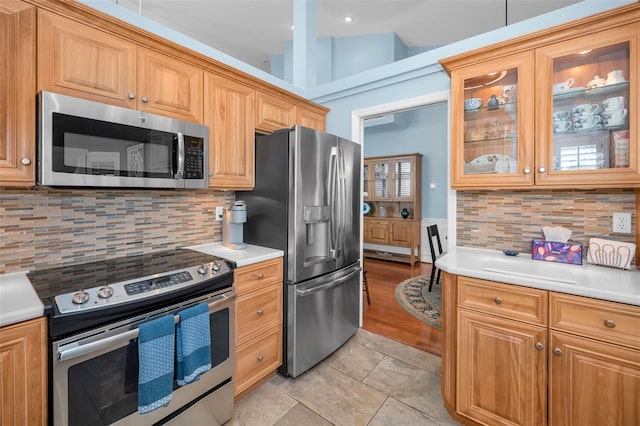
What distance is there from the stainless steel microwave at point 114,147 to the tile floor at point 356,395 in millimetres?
1515

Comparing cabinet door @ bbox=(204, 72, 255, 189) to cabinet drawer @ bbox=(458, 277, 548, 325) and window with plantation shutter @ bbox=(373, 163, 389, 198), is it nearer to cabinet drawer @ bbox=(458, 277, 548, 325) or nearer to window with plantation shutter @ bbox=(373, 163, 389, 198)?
cabinet drawer @ bbox=(458, 277, 548, 325)

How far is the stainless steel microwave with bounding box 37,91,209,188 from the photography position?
1265 mm

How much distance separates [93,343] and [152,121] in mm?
1148

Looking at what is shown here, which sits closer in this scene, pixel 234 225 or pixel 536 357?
pixel 536 357

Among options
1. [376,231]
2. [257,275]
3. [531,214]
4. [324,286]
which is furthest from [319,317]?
[376,231]

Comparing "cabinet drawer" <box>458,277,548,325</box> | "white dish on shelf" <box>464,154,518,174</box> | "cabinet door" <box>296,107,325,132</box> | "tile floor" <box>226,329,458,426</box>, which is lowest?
"tile floor" <box>226,329,458,426</box>

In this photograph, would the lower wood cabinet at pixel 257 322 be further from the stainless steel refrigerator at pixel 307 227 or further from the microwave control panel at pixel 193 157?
the microwave control panel at pixel 193 157

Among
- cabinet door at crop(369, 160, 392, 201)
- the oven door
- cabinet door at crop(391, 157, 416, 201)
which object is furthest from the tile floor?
cabinet door at crop(369, 160, 392, 201)

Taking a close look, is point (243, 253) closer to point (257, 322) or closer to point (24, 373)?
point (257, 322)

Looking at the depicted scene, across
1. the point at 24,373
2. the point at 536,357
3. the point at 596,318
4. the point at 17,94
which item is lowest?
the point at 536,357

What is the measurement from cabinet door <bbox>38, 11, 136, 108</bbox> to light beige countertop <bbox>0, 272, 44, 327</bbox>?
91cm

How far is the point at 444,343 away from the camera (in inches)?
68.0

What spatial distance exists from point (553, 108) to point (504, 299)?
1.19m

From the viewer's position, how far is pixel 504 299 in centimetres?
150
